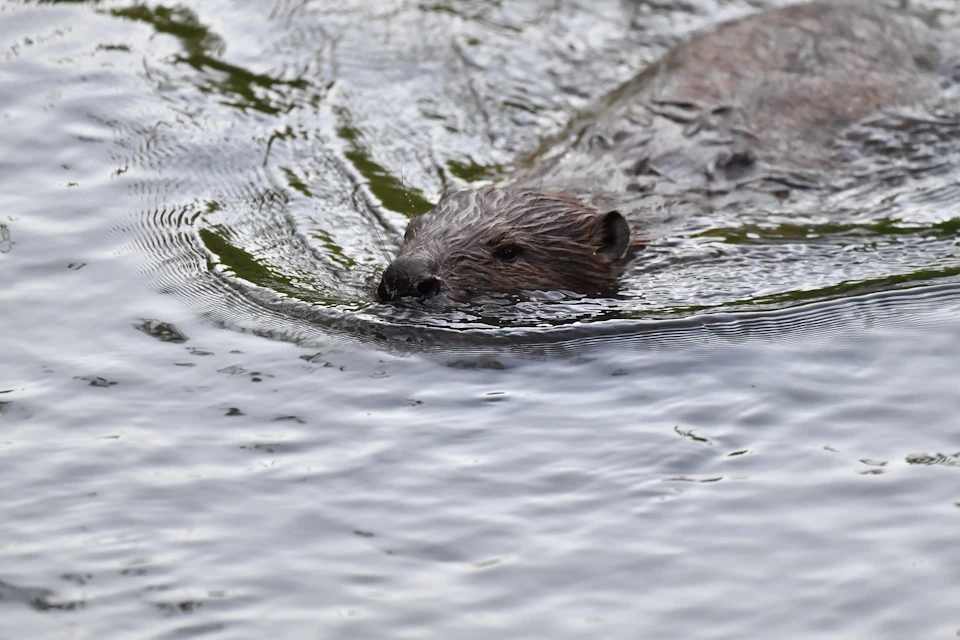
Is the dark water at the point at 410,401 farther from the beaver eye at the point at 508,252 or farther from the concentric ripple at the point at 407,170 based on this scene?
the beaver eye at the point at 508,252

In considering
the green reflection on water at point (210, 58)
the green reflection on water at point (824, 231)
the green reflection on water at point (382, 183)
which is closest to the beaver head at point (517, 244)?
the green reflection on water at point (824, 231)

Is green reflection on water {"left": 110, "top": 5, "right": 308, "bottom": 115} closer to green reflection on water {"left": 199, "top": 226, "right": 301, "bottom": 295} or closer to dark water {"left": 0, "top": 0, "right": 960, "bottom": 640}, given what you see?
dark water {"left": 0, "top": 0, "right": 960, "bottom": 640}

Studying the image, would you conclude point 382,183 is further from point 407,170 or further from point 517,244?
→ point 517,244

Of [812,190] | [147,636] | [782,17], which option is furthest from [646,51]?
[147,636]

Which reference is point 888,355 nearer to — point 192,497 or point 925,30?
point 192,497

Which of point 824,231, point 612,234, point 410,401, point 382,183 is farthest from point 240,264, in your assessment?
point 824,231

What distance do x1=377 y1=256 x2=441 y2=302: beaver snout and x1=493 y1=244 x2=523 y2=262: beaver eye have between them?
1.63ft

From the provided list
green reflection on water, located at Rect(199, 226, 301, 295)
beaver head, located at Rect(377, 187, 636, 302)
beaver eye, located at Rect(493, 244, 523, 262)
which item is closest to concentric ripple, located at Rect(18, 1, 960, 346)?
green reflection on water, located at Rect(199, 226, 301, 295)

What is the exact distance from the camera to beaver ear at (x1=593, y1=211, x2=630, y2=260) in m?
6.52

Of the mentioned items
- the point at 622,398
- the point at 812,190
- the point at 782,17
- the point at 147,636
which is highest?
the point at 782,17

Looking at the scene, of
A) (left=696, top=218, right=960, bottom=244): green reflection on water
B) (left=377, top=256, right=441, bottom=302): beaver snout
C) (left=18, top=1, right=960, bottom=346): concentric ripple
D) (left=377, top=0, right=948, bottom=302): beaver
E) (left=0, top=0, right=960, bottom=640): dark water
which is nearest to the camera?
(left=0, top=0, right=960, bottom=640): dark water

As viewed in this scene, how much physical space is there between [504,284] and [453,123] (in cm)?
306

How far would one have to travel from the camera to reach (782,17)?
919cm

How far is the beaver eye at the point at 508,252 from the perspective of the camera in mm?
6289
